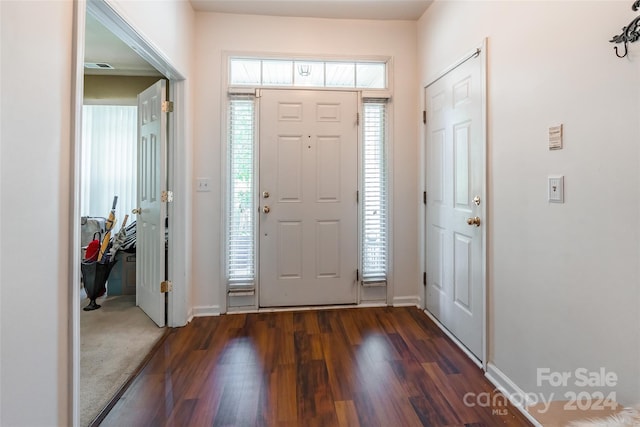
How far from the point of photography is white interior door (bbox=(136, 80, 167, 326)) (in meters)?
2.45

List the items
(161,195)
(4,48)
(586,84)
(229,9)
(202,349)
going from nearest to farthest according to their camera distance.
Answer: (4,48)
(586,84)
(202,349)
(161,195)
(229,9)

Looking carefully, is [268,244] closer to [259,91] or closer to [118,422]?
[259,91]

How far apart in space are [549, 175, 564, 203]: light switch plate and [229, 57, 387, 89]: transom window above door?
1895mm

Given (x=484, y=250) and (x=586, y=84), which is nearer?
(x=586, y=84)

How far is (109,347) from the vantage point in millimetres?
2139

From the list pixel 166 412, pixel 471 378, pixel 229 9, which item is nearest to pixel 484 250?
pixel 471 378

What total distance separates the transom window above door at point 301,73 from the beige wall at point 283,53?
0.09 meters

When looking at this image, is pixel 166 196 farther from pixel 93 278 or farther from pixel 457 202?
pixel 457 202

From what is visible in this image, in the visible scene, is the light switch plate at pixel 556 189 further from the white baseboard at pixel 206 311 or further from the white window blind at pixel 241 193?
the white baseboard at pixel 206 311

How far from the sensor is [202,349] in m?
2.14

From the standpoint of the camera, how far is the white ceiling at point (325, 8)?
2529mm

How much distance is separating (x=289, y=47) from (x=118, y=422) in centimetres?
297

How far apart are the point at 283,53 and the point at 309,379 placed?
2.68 metres

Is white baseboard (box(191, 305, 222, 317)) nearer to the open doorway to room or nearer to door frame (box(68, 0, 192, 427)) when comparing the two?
door frame (box(68, 0, 192, 427))
